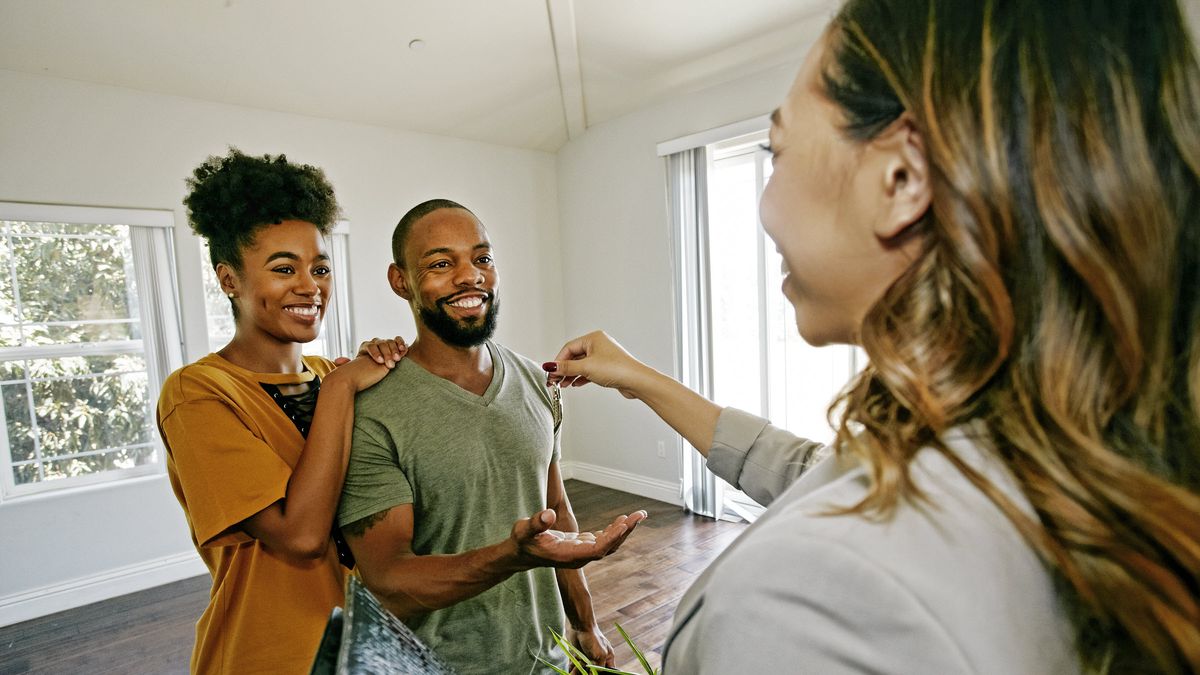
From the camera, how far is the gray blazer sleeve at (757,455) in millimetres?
903

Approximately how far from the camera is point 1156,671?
0.40m

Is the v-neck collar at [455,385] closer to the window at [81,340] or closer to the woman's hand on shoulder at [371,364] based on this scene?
the woman's hand on shoulder at [371,364]

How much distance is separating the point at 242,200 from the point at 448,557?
92cm

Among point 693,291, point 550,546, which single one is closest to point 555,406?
point 550,546

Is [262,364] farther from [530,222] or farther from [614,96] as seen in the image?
[530,222]

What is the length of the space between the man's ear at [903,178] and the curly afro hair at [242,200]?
127 cm

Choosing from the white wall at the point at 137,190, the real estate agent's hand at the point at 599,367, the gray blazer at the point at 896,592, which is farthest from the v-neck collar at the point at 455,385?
the white wall at the point at 137,190

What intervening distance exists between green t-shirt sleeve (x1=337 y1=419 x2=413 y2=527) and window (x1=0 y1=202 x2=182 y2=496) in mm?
3207

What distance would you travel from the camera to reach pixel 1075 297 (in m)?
0.40

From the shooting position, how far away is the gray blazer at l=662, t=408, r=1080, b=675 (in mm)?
330

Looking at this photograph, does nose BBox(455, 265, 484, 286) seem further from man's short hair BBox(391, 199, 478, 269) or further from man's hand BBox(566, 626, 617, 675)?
man's hand BBox(566, 626, 617, 675)

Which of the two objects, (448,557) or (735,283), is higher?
(735,283)

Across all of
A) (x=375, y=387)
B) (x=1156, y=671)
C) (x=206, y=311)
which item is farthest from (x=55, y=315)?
(x=1156, y=671)

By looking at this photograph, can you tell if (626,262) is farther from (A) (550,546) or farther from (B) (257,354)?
(A) (550,546)
